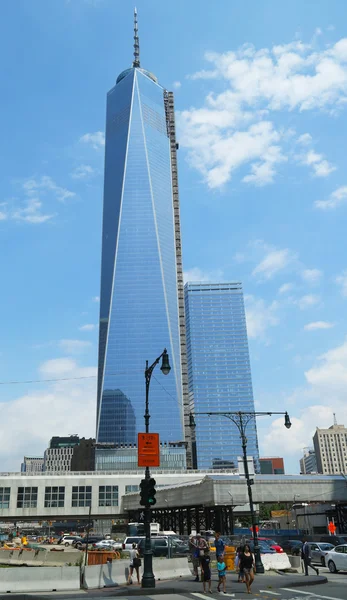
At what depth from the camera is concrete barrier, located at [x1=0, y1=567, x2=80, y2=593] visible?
72.6ft

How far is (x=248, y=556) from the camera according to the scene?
21141 millimetres

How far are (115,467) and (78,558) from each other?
180m

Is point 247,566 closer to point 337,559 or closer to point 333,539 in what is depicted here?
point 337,559

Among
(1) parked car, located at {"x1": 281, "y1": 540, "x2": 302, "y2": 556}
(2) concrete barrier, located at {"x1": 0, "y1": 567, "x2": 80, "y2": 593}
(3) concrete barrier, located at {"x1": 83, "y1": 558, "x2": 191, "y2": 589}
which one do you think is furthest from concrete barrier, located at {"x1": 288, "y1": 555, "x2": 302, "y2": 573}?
(2) concrete barrier, located at {"x1": 0, "y1": 567, "x2": 80, "y2": 593}

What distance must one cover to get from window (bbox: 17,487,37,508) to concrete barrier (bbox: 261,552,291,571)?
79544 mm

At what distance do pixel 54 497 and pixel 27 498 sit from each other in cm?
525

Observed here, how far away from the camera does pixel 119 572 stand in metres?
25.2

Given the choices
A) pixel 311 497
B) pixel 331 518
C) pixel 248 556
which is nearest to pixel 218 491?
pixel 311 497

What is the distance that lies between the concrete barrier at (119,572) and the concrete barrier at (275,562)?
5.97 m

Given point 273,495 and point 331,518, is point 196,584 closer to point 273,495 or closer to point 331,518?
point 273,495

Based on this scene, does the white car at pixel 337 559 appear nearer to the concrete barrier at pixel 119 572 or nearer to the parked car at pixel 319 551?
the parked car at pixel 319 551

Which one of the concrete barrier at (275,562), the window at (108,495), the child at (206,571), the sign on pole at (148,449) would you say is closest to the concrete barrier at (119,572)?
the child at (206,571)

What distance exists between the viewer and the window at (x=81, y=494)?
10281cm

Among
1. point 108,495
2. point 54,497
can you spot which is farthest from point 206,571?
point 54,497
